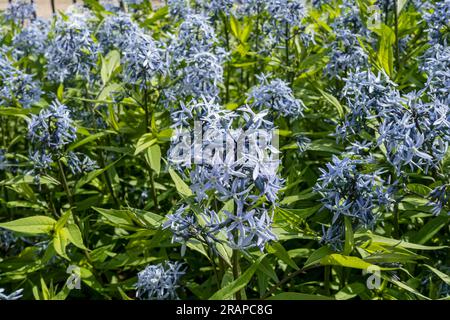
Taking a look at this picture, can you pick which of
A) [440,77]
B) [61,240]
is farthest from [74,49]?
[440,77]

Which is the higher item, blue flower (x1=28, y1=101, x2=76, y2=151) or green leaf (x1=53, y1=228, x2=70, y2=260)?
blue flower (x1=28, y1=101, x2=76, y2=151)

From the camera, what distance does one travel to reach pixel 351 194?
278 centimetres

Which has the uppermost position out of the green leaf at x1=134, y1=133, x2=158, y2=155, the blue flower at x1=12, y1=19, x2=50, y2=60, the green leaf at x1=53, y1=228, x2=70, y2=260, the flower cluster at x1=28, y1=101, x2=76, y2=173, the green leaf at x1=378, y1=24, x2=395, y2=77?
the blue flower at x1=12, y1=19, x2=50, y2=60

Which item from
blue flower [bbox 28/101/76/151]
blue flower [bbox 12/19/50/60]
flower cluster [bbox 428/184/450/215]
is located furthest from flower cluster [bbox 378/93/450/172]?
blue flower [bbox 12/19/50/60]

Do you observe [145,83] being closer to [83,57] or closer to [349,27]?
[83,57]

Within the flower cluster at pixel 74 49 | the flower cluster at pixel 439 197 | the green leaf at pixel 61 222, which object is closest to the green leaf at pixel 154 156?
the green leaf at pixel 61 222

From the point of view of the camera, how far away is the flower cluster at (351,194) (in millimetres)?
2736

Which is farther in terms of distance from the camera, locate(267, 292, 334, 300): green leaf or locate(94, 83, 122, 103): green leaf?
locate(94, 83, 122, 103): green leaf

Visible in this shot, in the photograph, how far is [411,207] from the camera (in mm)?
3322

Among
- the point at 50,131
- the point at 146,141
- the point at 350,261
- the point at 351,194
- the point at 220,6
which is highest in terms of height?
the point at 220,6

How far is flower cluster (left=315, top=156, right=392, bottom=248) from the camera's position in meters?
2.74

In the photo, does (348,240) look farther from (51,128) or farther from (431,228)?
(51,128)

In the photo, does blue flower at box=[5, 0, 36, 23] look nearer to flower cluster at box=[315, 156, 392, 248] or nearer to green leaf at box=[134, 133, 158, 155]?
green leaf at box=[134, 133, 158, 155]
